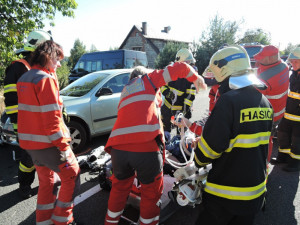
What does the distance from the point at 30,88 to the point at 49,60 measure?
1.14 feet

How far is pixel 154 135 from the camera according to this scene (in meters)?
1.83

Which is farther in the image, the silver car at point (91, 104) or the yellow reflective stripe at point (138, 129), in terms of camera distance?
the silver car at point (91, 104)

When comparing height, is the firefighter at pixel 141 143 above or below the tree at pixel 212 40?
below

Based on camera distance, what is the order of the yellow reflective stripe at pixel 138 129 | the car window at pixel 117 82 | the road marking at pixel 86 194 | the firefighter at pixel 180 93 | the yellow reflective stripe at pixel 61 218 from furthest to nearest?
the car window at pixel 117 82, the firefighter at pixel 180 93, the road marking at pixel 86 194, the yellow reflective stripe at pixel 61 218, the yellow reflective stripe at pixel 138 129

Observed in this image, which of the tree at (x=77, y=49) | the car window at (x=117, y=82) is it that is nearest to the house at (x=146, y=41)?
the tree at (x=77, y=49)

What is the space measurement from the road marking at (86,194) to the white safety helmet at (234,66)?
249 centimetres

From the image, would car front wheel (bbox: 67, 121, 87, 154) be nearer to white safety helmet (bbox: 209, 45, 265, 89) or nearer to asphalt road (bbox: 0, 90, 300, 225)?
asphalt road (bbox: 0, 90, 300, 225)

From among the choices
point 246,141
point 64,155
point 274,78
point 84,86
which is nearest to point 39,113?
point 64,155

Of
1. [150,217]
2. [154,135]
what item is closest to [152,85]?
[154,135]

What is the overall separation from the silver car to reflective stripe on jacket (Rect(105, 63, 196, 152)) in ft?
8.18

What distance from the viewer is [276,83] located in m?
2.97

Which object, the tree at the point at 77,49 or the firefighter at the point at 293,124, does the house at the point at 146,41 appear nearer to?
the tree at the point at 77,49

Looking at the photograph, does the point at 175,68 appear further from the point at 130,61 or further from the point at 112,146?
the point at 130,61

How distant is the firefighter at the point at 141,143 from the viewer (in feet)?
5.97
